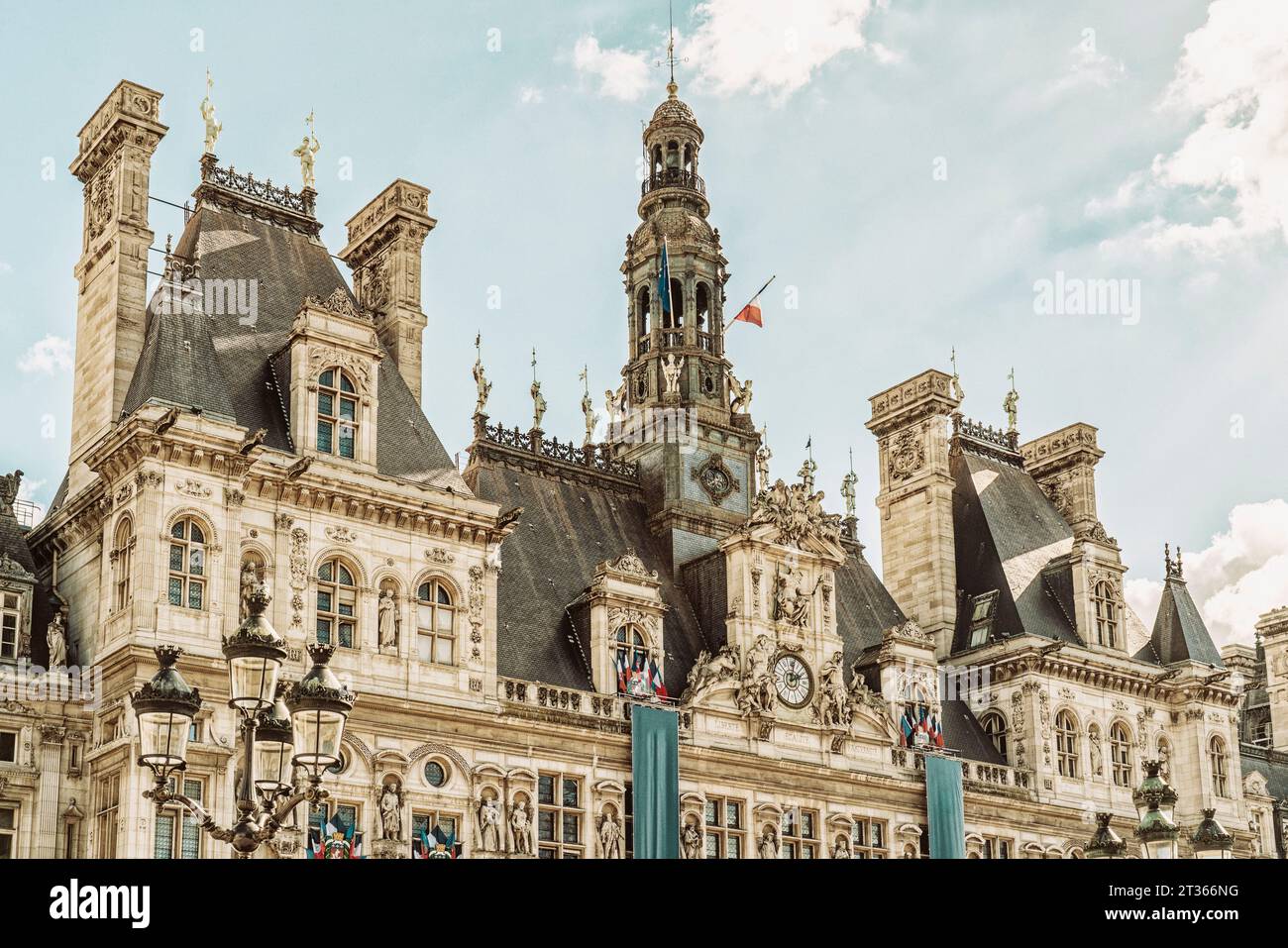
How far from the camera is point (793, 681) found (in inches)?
1797

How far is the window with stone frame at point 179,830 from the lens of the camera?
34062 millimetres

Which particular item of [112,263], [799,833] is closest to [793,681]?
[799,833]

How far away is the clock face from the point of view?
4525 centimetres

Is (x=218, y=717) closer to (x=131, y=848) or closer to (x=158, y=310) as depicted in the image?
(x=131, y=848)

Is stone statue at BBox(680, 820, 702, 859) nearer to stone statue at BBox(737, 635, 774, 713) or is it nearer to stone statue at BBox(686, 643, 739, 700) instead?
stone statue at BBox(686, 643, 739, 700)

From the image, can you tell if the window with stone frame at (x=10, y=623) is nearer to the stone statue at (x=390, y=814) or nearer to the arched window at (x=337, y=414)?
the arched window at (x=337, y=414)

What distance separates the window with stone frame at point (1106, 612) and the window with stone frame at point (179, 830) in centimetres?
2937

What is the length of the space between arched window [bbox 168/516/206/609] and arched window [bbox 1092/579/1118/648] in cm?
2869

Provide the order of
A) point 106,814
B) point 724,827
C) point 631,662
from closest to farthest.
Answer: point 106,814 → point 724,827 → point 631,662

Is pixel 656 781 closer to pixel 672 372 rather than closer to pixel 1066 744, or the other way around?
pixel 672 372

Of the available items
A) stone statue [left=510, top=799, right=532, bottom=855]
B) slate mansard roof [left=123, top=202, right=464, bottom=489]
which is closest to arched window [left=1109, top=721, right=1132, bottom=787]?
stone statue [left=510, top=799, right=532, bottom=855]

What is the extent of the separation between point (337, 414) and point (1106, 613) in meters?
26.1

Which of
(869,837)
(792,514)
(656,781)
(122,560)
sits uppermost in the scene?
(792,514)

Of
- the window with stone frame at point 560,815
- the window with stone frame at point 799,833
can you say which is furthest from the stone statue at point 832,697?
the window with stone frame at point 560,815
